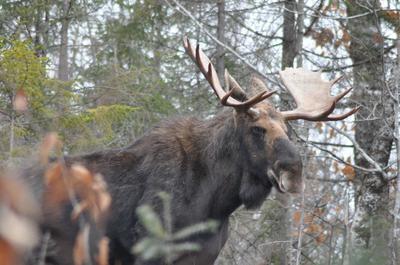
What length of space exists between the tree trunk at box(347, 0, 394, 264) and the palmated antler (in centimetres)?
228

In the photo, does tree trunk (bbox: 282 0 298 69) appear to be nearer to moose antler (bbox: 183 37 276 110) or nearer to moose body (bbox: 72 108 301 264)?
moose antler (bbox: 183 37 276 110)

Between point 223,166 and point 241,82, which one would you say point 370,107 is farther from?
point 223,166

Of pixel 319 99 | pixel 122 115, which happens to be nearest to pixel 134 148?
pixel 319 99

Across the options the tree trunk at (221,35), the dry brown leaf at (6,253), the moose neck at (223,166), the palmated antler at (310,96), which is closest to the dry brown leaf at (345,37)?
the tree trunk at (221,35)

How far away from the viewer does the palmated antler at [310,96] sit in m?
8.88

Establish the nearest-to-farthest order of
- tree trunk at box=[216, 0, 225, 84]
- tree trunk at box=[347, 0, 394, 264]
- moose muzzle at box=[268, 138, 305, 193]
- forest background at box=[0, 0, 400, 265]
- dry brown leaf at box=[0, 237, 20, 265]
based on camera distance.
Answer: dry brown leaf at box=[0, 237, 20, 265]
moose muzzle at box=[268, 138, 305, 193]
forest background at box=[0, 0, 400, 265]
tree trunk at box=[347, 0, 394, 264]
tree trunk at box=[216, 0, 225, 84]

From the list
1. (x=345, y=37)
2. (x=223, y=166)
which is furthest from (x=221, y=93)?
(x=345, y=37)

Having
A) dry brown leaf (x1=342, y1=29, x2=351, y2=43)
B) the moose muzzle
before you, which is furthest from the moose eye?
dry brown leaf (x1=342, y1=29, x2=351, y2=43)

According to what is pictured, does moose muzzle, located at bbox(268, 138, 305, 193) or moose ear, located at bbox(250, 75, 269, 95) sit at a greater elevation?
moose ear, located at bbox(250, 75, 269, 95)

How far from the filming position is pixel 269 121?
27.4 feet

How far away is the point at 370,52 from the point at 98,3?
17.3 feet

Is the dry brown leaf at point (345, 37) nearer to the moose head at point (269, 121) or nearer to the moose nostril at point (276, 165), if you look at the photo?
the moose head at point (269, 121)

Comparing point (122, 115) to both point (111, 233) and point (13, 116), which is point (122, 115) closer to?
point (13, 116)

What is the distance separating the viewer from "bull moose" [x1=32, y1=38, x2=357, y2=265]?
7902mm
